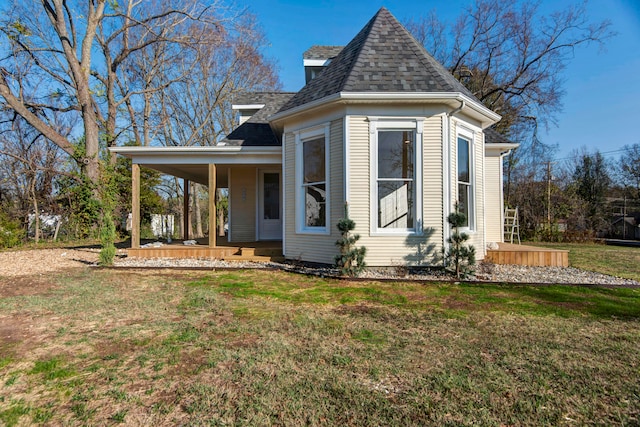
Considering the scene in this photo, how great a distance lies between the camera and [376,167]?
22.3 feet

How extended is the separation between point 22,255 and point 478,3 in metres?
22.6

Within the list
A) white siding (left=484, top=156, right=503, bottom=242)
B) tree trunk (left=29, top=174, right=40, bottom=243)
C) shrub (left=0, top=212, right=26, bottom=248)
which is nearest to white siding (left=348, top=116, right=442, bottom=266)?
white siding (left=484, top=156, right=503, bottom=242)

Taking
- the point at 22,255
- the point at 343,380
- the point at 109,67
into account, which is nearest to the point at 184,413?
the point at 343,380

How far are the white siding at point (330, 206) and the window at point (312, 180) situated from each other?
0.49 feet

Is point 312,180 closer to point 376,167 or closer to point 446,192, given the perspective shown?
point 376,167

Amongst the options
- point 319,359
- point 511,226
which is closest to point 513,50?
point 511,226

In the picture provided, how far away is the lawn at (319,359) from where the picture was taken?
2.05 metres

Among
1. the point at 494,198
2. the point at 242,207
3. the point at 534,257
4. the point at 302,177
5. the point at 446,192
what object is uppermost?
the point at 302,177

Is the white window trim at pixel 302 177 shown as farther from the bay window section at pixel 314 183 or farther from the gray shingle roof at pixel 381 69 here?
the gray shingle roof at pixel 381 69

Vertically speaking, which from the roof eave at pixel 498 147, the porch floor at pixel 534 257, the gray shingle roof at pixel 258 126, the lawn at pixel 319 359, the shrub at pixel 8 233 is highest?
the gray shingle roof at pixel 258 126

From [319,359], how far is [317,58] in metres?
12.8

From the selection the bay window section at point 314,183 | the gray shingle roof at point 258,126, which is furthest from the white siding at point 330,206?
the gray shingle roof at point 258,126

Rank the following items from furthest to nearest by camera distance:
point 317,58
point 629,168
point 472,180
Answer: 1. point 629,168
2. point 317,58
3. point 472,180

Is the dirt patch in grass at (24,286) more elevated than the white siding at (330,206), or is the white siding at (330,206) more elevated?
the white siding at (330,206)
